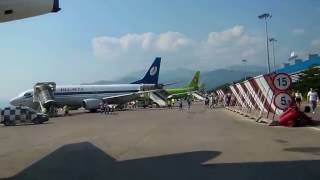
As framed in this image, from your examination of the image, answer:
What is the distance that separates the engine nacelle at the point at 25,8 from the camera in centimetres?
984

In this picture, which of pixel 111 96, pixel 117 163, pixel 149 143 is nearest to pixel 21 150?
pixel 149 143

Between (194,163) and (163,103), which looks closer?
(194,163)

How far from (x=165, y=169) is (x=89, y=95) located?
52.5 meters

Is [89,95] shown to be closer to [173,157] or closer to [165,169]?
[173,157]

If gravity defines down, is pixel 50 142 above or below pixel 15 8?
below

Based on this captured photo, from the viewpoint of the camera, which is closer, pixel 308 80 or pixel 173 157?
pixel 173 157

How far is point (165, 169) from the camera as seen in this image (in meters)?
10.3

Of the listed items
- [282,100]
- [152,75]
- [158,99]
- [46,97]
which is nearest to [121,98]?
[158,99]

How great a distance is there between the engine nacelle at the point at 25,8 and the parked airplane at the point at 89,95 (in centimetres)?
4681

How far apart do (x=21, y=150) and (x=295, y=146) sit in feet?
27.3

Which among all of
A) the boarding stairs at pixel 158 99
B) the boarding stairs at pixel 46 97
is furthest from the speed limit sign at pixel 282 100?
the boarding stairs at pixel 158 99

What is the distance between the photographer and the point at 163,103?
71.6 meters

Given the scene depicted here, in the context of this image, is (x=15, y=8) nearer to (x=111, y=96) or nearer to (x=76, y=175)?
(x=76, y=175)

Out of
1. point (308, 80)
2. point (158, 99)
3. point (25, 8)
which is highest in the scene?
point (308, 80)
